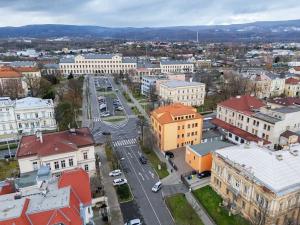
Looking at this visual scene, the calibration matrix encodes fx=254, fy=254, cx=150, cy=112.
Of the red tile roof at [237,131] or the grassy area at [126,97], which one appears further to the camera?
the grassy area at [126,97]

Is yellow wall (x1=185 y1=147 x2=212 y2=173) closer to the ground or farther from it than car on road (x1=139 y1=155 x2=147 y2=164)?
farther from it

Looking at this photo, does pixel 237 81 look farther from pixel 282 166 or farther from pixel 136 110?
pixel 282 166

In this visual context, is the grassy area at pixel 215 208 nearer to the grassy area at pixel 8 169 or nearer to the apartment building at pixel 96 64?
the grassy area at pixel 8 169

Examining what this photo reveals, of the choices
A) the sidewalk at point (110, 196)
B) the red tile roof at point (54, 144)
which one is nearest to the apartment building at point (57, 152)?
the red tile roof at point (54, 144)

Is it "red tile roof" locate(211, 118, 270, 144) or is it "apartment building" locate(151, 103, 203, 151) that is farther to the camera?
"red tile roof" locate(211, 118, 270, 144)

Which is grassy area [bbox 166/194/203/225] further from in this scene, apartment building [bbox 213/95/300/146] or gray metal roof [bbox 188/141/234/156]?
apartment building [bbox 213/95/300/146]

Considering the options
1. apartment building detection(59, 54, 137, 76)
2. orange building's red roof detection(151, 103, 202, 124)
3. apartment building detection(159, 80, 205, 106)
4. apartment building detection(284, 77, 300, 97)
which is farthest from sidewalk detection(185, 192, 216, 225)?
apartment building detection(59, 54, 137, 76)

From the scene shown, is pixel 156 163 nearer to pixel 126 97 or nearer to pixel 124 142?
pixel 124 142

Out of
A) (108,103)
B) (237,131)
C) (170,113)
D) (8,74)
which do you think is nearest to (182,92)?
(108,103)
